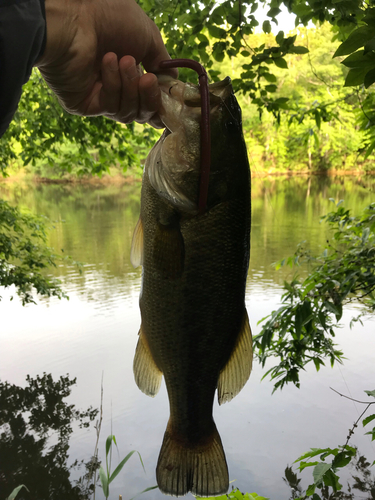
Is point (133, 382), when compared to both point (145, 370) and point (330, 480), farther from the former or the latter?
point (145, 370)

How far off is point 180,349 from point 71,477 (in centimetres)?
442

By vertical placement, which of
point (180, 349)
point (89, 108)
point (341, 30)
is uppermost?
point (341, 30)

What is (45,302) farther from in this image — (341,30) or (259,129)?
(259,129)

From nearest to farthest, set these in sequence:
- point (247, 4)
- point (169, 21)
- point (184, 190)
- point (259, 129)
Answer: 1. point (184, 190)
2. point (247, 4)
3. point (169, 21)
4. point (259, 129)

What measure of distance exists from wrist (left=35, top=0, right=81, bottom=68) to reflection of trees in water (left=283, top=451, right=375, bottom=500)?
15.1 ft

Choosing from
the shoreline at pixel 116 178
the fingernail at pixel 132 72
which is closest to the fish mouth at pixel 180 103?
the fingernail at pixel 132 72

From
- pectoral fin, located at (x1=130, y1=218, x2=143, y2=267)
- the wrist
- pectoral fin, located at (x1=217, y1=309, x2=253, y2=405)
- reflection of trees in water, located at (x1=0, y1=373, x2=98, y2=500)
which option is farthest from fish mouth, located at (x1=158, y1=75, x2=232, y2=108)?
reflection of trees in water, located at (x1=0, y1=373, x2=98, y2=500)

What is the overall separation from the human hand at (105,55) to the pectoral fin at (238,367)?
797mm

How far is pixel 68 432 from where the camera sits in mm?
5613

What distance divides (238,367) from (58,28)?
1180 mm

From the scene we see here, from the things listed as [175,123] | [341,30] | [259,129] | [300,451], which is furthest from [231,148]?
[259,129]

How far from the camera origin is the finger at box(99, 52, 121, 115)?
1.23 metres

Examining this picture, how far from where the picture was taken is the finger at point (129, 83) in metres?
1.24

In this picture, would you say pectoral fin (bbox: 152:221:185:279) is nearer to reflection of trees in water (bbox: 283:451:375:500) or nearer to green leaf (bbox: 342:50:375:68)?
green leaf (bbox: 342:50:375:68)
